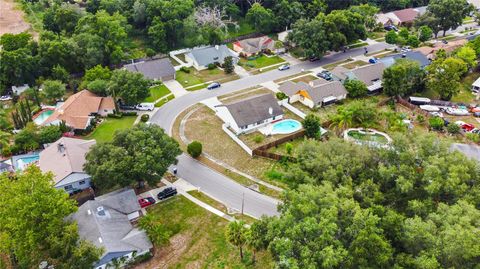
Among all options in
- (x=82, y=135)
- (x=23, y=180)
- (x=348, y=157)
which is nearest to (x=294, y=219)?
(x=348, y=157)

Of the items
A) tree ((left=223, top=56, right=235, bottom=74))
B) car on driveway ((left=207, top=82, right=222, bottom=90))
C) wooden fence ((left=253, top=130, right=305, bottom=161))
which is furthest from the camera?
tree ((left=223, top=56, right=235, bottom=74))

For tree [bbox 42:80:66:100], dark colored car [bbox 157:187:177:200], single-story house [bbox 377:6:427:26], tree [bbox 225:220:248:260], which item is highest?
single-story house [bbox 377:6:427:26]

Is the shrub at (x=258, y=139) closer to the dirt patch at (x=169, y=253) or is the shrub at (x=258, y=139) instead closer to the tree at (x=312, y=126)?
the tree at (x=312, y=126)

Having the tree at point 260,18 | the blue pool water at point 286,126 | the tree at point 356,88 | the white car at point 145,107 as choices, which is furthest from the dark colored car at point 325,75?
the white car at point 145,107

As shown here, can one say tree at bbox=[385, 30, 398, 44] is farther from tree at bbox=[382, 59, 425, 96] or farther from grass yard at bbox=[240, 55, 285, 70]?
grass yard at bbox=[240, 55, 285, 70]

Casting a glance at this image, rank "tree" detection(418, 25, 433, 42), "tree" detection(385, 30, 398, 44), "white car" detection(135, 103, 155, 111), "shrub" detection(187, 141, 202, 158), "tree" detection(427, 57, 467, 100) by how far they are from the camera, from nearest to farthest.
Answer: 1. "shrub" detection(187, 141, 202, 158)
2. "tree" detection(427, 57, 467, 100)
3. "white car" detection(135, 103, 155, 111)
4. "tree" detection(385, 30, 398, 44)
5. "tree" detection(418, 25, 433, 42)

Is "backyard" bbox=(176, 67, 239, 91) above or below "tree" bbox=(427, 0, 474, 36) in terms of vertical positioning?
below

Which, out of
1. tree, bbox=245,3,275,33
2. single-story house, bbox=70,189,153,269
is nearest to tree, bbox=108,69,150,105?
single-story house, bbox=70,189,153,269
